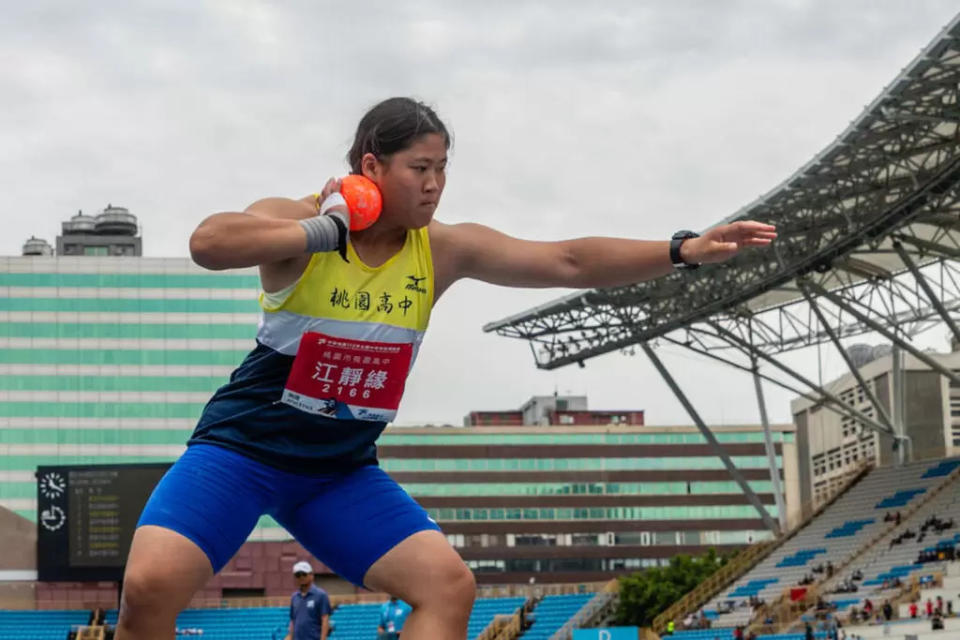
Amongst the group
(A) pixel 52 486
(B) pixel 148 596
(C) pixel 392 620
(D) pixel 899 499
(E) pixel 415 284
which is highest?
(A) pixel 52 486

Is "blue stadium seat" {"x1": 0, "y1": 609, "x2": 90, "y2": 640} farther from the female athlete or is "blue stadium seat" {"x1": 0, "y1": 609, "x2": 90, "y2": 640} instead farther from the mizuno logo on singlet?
the mizuno logo on singlet

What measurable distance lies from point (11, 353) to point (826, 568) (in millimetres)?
44432

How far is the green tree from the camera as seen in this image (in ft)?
172

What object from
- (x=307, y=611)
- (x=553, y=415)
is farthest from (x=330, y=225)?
(x=553, y=415)

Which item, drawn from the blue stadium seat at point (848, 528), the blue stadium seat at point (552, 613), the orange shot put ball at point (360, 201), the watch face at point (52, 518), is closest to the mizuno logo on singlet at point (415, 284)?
the orange shot put ball at point (360, 201)

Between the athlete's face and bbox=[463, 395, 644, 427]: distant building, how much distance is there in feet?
335

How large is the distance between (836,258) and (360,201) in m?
33.3

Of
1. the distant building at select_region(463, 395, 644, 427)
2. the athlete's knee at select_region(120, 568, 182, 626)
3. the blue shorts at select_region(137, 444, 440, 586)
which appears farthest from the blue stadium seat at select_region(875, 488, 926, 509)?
the distant building at select_region(463, 395, 644, 427)

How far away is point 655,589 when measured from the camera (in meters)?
52.9

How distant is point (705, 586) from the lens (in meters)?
47.9

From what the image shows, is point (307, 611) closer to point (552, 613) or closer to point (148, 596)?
point (148, 596)

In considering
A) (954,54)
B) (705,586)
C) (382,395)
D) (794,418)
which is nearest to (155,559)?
(382,395)

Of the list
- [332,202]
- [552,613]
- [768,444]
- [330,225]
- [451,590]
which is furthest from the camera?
[552,613]

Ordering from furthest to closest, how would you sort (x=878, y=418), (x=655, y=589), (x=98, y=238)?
(x=98, y=238), (x=878, y=418), (x=655, y=589)
